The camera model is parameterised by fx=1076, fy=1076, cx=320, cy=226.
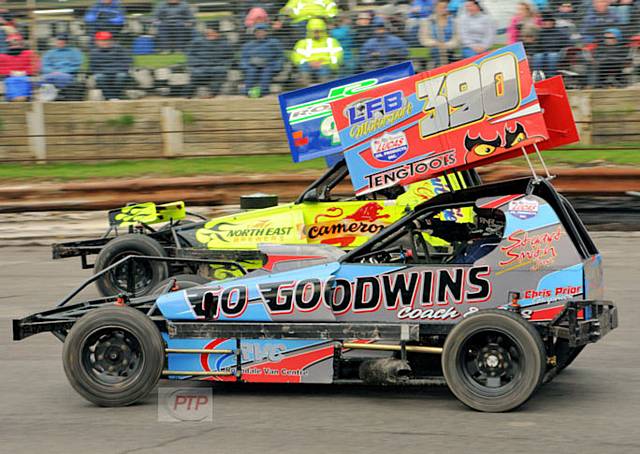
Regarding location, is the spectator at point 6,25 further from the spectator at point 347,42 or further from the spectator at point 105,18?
the spectator at point 347,42

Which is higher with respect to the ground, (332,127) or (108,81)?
(108,81)

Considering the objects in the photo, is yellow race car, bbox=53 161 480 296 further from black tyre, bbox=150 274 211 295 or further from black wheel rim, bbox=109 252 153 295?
black tyre, bbox=150 274 211 295

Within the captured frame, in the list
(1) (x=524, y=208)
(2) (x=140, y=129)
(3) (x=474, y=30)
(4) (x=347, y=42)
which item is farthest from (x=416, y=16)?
(1) (x=524, y=208)

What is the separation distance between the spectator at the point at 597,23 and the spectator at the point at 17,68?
8.37m

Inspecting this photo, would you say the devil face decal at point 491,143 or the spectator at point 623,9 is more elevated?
the spectator at point 623,9

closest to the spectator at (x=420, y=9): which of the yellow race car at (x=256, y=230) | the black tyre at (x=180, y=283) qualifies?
the yellow race car at (x=256, y=230)

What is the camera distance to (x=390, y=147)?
6648 millimetres

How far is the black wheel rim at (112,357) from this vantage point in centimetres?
640

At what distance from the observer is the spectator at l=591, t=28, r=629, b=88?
49.8 feet

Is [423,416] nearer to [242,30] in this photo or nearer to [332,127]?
[332,127]

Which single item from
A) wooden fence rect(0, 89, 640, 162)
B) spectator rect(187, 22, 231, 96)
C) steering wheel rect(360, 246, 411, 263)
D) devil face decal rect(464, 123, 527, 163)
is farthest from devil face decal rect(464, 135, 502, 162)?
wooden fence rect(0, 89, 640, 162)

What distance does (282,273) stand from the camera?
658 cm

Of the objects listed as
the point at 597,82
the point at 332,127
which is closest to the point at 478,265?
the point at 332,127

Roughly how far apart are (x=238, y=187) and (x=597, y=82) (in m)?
5.37
